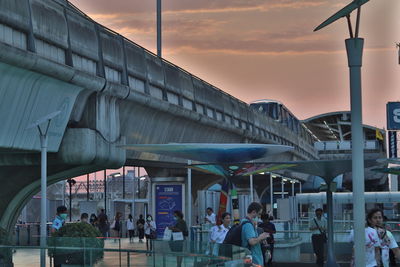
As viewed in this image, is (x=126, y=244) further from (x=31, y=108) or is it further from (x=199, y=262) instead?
(x=31, y=108)

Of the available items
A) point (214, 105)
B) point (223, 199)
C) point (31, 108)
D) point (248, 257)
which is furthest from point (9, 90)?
point (214, 105)

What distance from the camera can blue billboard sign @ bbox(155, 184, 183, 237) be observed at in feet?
162

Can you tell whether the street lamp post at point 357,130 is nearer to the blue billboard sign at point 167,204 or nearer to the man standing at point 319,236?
the man standing at point 319,236

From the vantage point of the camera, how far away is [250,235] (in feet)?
48.7

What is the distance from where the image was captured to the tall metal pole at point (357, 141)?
16.0 meters

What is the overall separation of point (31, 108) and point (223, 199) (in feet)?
31.8

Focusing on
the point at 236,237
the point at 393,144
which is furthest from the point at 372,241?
the point at 393,144

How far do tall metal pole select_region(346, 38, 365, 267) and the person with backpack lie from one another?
6.38 ft

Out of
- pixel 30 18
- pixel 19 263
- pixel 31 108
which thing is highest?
pixel 30 18

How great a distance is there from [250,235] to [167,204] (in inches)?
1381

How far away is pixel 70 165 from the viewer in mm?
35062

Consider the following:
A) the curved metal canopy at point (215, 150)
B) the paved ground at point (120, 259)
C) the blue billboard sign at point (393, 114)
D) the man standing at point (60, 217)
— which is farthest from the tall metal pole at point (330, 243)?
the blue billboard sign at point (393, 114)

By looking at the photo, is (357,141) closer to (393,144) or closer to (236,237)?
(236,237)

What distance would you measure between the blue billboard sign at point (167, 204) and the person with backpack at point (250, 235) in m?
34.1
